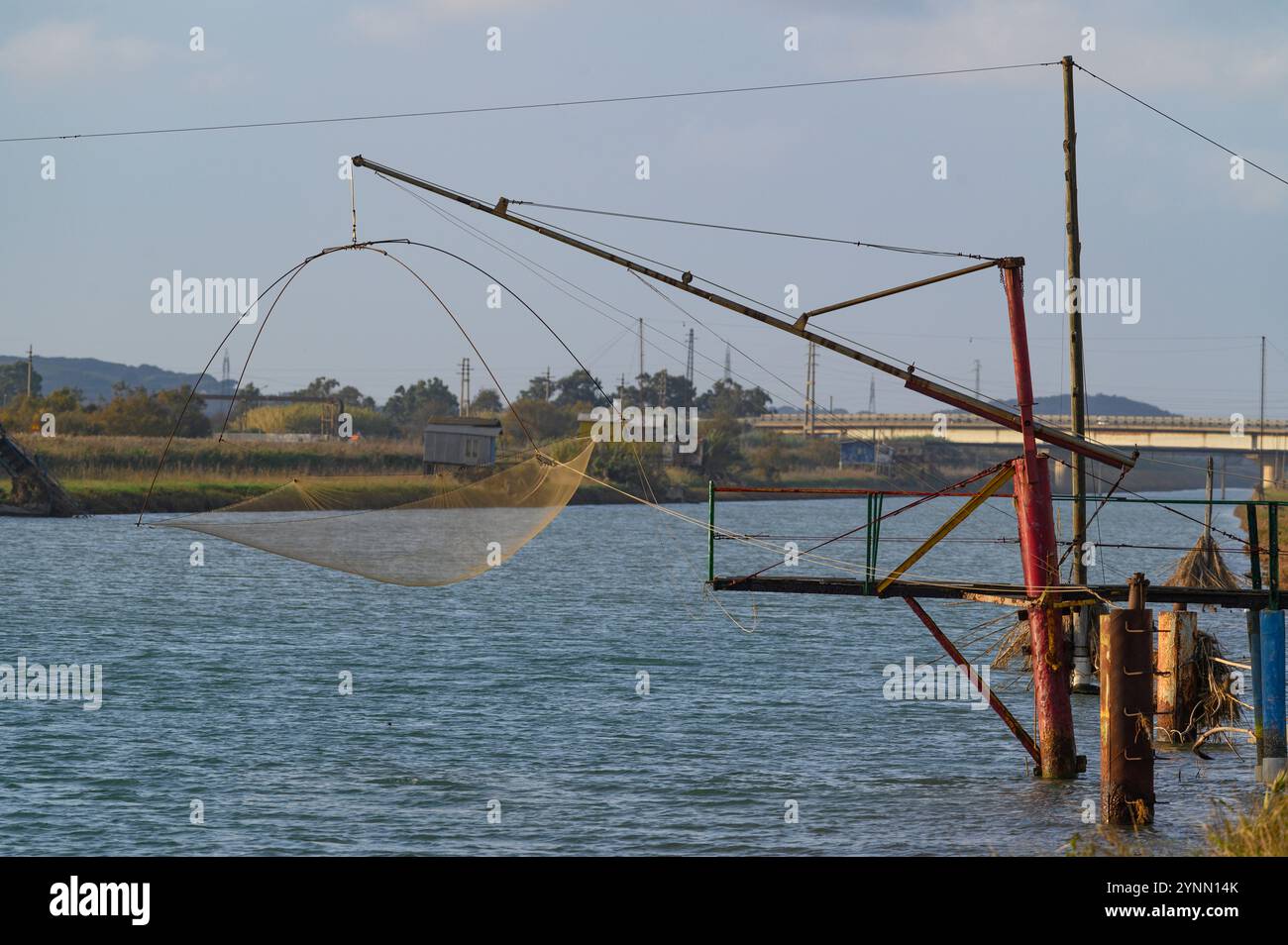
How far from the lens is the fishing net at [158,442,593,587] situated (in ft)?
84.3

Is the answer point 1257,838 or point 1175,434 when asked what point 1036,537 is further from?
point 1175,434

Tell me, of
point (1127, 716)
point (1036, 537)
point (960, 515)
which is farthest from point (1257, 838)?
point (960, 515)

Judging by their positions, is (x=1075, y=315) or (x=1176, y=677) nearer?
(x=1176, y=677)

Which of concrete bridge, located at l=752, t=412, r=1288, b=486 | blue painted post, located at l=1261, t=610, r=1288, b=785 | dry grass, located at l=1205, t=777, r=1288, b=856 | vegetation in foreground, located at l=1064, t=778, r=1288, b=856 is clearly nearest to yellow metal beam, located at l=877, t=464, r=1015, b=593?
vegetation in foreground, located at l=1064, t=778, r=1288, b=856

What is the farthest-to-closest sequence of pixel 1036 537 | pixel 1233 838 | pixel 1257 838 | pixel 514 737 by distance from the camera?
pixel 514 737 < pixel 1036 537 < pixel 1233 838 < pixel 1257 838

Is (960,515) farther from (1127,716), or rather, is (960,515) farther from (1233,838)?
(1233,838)

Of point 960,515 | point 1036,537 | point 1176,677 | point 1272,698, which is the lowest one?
point 1176,677

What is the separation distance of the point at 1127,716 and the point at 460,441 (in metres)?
91.0

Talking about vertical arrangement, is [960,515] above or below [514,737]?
above

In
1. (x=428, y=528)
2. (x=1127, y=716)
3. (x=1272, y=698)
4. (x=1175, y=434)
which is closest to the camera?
(x=1127, y=716)

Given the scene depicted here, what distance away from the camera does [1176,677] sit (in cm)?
2719

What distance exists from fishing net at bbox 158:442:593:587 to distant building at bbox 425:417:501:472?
215 ft

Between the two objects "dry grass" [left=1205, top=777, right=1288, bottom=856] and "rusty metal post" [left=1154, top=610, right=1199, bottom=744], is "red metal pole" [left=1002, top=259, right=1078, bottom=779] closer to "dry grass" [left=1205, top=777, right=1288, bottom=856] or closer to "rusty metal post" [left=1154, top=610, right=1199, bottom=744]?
"dry grass" [left=1205, top=777, right=1288, bottom=856]
